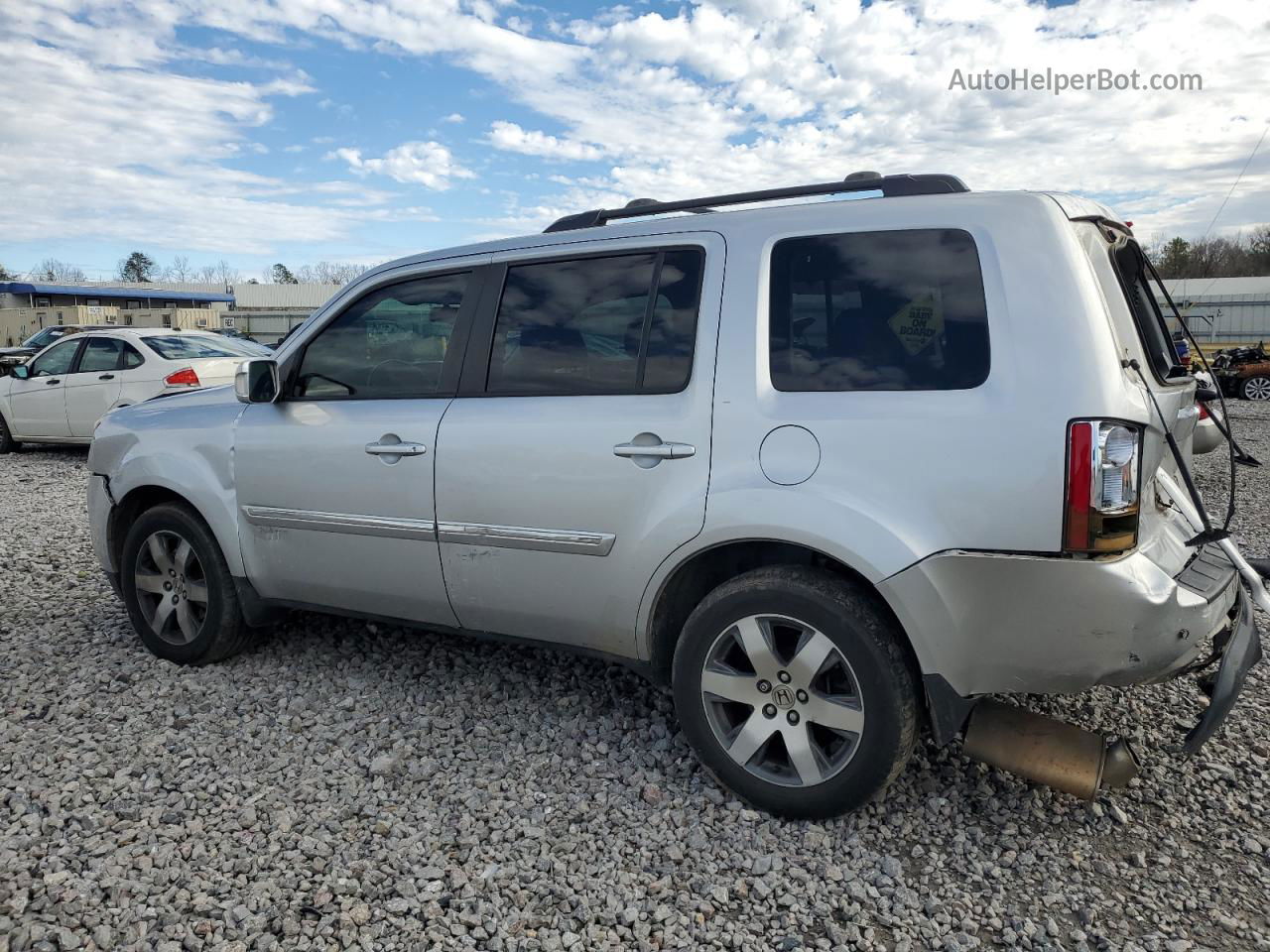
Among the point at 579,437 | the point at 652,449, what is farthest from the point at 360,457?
→ the point at 652,449

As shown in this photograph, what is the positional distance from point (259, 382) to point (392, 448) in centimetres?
82

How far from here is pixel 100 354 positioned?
11.5 m

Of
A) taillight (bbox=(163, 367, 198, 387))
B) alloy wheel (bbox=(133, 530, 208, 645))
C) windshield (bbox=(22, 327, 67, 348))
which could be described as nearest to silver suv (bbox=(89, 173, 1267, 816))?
alloy wheel (bbox=(133, 530, 208, 645))

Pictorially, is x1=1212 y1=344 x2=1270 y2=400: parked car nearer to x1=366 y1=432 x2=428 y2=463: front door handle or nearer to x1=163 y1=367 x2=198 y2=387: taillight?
x1=163 y1=367 x2=198 y2=387: taillight

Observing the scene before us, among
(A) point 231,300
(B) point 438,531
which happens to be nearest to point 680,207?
(B) point 438,531

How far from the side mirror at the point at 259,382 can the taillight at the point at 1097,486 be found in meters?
3.08

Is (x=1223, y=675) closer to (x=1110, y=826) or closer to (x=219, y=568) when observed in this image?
(x=1110, y=826)

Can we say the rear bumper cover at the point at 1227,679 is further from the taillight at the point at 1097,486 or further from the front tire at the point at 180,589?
the front tire at the point at 180,589

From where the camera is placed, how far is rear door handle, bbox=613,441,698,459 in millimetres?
3000

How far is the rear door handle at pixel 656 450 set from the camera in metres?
3.00

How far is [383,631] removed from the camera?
483 centimetres

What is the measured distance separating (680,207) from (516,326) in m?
0.75

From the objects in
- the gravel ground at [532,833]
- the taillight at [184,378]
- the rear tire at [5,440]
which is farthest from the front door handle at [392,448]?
the rear tire at [5,440]

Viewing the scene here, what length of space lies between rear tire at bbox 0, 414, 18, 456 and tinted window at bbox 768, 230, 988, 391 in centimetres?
1300
